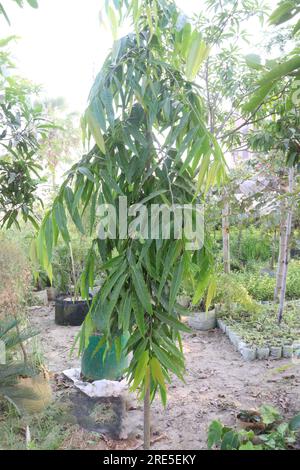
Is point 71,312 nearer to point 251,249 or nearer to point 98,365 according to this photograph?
point 98,365

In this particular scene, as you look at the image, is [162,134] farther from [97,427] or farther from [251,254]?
[251,254]

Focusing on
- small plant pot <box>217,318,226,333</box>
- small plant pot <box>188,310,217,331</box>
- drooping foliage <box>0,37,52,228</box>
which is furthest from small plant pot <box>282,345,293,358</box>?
drooping foliage <box>0,37,52,228</box>

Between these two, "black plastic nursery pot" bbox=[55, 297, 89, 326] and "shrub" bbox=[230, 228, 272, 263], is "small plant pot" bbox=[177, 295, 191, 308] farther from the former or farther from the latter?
"shrub" bbox=[230, 228, 272, 263]

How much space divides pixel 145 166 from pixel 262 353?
2108 mm

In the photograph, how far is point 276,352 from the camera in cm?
299

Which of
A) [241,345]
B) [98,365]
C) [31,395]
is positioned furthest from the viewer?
[241,345]

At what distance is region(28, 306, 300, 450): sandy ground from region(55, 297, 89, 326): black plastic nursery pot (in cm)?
24

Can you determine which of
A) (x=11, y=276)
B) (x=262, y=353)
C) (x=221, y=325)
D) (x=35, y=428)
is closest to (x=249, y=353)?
(x=262, y=353)

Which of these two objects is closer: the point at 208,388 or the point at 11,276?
the point at 208,388

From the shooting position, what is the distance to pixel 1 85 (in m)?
1.89

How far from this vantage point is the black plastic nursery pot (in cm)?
A: 376

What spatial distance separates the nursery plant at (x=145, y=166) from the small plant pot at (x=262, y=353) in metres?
1.75

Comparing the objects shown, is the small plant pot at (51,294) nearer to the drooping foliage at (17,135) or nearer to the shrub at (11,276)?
the shrub at (11,276)
